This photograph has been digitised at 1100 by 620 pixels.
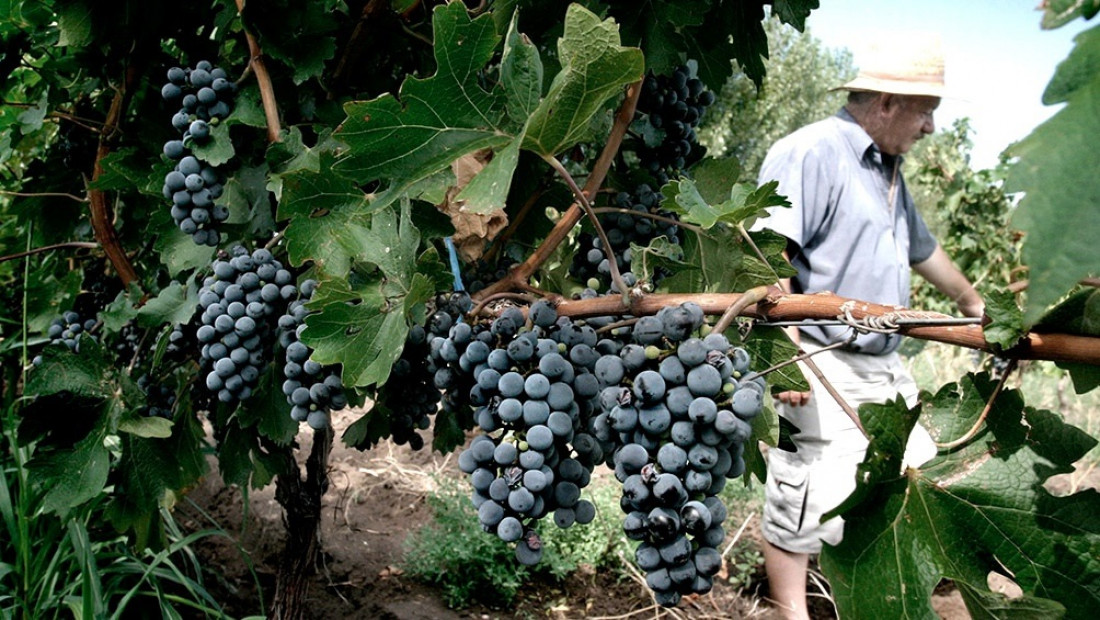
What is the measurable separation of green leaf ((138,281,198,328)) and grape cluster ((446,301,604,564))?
2.54 feet

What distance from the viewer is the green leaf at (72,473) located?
1704 millimetres

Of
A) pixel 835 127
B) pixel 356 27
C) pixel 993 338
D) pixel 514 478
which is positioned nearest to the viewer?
pixel 993 338

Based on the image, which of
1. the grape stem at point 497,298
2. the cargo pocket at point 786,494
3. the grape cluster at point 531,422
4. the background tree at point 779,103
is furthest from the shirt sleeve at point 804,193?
the background tree at point 779,103

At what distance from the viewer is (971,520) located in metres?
1.00

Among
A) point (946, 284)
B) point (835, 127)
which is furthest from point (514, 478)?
point (946, 284)

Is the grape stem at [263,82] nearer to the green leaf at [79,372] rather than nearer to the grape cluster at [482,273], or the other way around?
the grape cluster at [482,273]

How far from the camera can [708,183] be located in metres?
1.44

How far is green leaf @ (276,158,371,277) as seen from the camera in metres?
1.23

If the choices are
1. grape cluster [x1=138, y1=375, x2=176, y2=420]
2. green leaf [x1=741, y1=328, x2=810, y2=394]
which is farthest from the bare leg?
grape cluster [x1=138, y1=375, x2=176, y2=420]

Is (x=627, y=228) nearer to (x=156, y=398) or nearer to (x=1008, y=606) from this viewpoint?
(x=1008, y=606)

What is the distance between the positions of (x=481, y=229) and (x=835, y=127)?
208cm

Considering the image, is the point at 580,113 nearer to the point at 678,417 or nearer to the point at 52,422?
the point at 678,417

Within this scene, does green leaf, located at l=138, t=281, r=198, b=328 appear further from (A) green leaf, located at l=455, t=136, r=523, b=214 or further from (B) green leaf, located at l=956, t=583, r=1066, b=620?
(B) green leaf, located at l=956, t=583, r=1066, b=620

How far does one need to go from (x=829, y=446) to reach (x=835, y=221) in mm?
860
